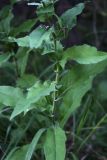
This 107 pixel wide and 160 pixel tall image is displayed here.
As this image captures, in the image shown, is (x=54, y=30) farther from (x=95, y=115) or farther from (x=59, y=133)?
(x=95, y=115)

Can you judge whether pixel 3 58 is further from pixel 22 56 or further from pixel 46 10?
pixel 46 10

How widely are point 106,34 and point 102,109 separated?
3.87 feet

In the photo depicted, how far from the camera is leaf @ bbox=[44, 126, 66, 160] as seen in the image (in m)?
1.57

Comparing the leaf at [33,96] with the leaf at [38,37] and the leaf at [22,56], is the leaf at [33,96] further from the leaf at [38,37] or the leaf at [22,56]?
the leaf at [22,56]

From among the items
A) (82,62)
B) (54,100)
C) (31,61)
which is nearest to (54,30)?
(82,62)

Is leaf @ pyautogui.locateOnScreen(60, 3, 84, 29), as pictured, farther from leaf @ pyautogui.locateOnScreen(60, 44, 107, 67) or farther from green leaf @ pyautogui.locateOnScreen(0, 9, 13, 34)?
green leaf @ pyautogui.locateOnScreen(0, 9, 13, 34)

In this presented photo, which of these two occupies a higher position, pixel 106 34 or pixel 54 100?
pixel 54 100

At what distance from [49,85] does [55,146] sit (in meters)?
0.23

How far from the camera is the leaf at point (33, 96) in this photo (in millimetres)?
1519

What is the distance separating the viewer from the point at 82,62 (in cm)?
163

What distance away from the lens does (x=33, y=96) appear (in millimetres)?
1552

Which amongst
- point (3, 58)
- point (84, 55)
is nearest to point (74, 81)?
point (84, 55)

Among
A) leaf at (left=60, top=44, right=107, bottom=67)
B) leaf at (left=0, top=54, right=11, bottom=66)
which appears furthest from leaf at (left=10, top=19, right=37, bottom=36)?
leaf at (left=60, top=44, right=107, bottom=67)

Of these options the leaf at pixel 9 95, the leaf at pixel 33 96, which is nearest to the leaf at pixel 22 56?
the leaf at pixel 9 95
